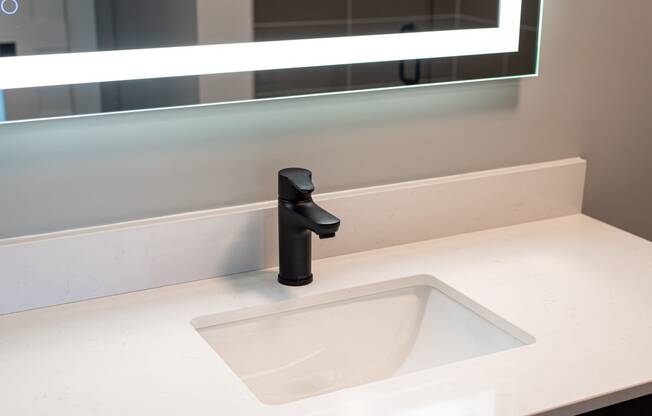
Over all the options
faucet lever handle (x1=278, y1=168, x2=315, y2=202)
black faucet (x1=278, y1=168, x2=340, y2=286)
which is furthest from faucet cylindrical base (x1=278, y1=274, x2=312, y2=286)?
faucet lever handle (x1=278, y1=168, x2=315, y2=202)

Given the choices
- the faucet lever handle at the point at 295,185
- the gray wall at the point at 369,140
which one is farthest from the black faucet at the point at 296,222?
the gray wall at the point at 369,140

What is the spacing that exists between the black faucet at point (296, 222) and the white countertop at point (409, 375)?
3 centimetres

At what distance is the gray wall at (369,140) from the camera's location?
1338 millimetres

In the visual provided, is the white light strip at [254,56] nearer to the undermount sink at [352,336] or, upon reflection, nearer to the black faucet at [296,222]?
the black faucet at [296,222]

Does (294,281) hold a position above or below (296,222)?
below

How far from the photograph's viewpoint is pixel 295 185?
4.51 feet

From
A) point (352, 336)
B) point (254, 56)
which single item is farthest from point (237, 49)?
point (352, 336)

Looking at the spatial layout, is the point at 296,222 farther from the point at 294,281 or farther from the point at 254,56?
the point at 254,56

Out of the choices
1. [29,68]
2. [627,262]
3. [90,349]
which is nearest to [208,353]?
[90,349]

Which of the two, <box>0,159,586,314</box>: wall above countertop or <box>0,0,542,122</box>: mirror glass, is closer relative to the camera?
<box>0,0,542,122</box>: mirror glass

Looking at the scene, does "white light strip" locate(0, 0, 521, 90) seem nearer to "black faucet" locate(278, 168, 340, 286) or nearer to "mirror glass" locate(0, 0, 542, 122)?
"mirror glass" locate(0, 0, 542, 122)

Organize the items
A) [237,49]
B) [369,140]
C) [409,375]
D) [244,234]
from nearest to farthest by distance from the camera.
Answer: [409,375]
[237,49]
[244,234]
[369,140]

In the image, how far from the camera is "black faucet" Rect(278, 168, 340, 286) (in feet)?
4.48

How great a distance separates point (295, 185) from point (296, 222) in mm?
62
